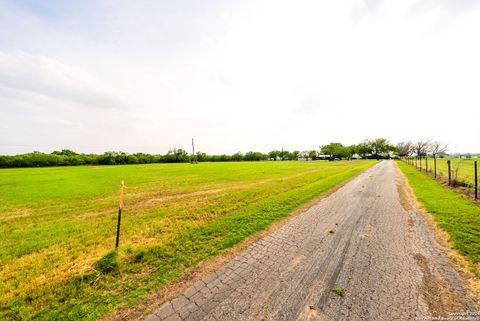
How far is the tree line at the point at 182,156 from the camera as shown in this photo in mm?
64438

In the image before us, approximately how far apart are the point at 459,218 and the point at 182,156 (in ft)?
298

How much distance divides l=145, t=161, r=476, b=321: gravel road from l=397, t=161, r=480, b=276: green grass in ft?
1.71

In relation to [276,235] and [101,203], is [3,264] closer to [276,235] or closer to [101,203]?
[101,203]

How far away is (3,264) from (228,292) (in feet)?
19.8

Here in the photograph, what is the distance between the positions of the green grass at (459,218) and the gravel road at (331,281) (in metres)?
0.52

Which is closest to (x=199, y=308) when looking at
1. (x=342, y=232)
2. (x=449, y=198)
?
(x=342, y=232)

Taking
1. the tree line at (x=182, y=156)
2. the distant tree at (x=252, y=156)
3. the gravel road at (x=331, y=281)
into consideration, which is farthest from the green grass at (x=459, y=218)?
the distant tree at (x=252, y=156)

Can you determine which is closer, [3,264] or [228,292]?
[228,292]

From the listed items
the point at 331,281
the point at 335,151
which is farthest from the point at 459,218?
the point at 335,151

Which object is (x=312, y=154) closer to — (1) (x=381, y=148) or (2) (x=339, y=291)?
(1) (x=381, y=148)

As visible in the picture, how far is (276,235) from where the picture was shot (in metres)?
5.70

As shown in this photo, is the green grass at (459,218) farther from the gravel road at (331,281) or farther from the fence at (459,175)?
the fence at (459,175)

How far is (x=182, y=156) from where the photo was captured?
295 ft

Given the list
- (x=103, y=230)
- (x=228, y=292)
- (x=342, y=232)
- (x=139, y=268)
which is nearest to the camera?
(x=228, y=292)
